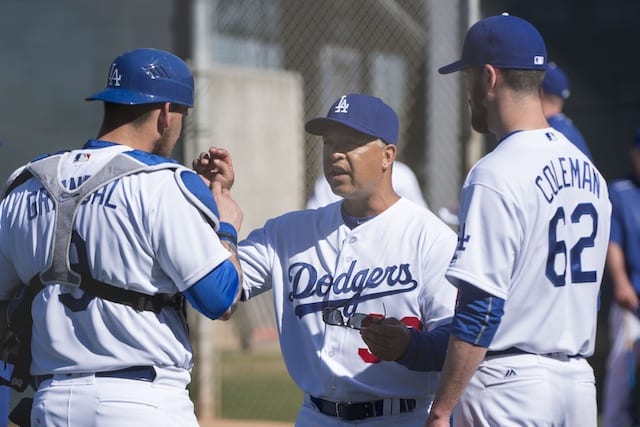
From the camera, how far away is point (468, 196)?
331 cm

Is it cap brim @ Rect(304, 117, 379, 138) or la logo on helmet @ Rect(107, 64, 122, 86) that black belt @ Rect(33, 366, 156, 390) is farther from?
cap brim @ Rect(304, 117, 379, 138)

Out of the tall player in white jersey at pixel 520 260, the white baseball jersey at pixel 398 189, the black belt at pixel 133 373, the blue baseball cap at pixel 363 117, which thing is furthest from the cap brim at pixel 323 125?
the white baseball jersey at pixel 398 189

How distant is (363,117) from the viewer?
4.02m

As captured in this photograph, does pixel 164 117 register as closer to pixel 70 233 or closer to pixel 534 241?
pixel 70 233

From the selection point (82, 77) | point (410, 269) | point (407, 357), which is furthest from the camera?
point (82, 77)

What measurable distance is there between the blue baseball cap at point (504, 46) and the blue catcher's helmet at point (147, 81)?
35.7 inches

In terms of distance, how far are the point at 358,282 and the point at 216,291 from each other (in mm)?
693

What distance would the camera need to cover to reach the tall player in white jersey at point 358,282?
375 cm

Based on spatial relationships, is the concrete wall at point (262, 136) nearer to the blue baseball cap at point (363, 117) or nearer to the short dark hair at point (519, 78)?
the blue baseball cap at point (363, 117)

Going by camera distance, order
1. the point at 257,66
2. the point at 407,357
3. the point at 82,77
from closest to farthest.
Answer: the point at 407,357 → the point at 82,77 → the point at 257,66

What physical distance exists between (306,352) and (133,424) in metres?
0.82

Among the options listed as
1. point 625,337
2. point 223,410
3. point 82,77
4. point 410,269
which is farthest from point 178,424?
point 223,410

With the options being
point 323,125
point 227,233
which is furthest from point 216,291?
point 323,125

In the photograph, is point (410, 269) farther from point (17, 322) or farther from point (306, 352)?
point (17, 322)
